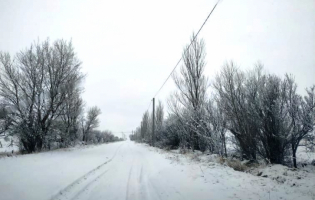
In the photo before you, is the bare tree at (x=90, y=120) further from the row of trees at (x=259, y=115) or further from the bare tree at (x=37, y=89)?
the row of trees at (x=259, y=115)

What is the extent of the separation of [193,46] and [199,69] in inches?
77.8

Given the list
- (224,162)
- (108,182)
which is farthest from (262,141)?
(108,182)

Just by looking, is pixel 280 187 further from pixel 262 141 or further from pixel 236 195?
pixel 262 141

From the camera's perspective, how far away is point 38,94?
13.0 meters

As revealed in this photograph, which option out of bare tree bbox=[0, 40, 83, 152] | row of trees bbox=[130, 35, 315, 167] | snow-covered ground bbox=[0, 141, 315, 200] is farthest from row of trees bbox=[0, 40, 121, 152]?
row of trees bbox=[130, 35, 315, 167]

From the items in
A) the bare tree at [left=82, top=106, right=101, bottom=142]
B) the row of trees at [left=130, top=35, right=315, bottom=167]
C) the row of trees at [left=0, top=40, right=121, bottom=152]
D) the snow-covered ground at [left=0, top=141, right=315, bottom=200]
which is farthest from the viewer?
the bare tree at [left=82, top=106, right=101, bottom=142]

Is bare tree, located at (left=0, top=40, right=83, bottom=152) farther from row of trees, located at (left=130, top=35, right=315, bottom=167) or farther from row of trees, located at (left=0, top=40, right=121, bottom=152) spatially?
row of trees, located at (left=130, top=35, right=315, bottom=167)

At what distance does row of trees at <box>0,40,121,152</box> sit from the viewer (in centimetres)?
1209

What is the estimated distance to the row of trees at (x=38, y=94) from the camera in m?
12.1

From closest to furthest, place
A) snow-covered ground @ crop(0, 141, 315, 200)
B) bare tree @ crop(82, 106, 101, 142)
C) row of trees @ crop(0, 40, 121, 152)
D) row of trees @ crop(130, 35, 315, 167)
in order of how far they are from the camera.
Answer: snow-covered ground @ crop(0, 141, 315, 200), row of trees @ crop(130, 35, 315, 167), row of trees @ crop(0, 40, 121, 152), bare tree @ crop(82, 106, 101, 142)

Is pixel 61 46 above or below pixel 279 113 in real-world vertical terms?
above

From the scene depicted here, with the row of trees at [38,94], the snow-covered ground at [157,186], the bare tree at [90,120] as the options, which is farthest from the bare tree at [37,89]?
the bare tree at [90,120]

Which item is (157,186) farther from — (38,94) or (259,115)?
(38,94)

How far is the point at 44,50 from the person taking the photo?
13312 millimetres
